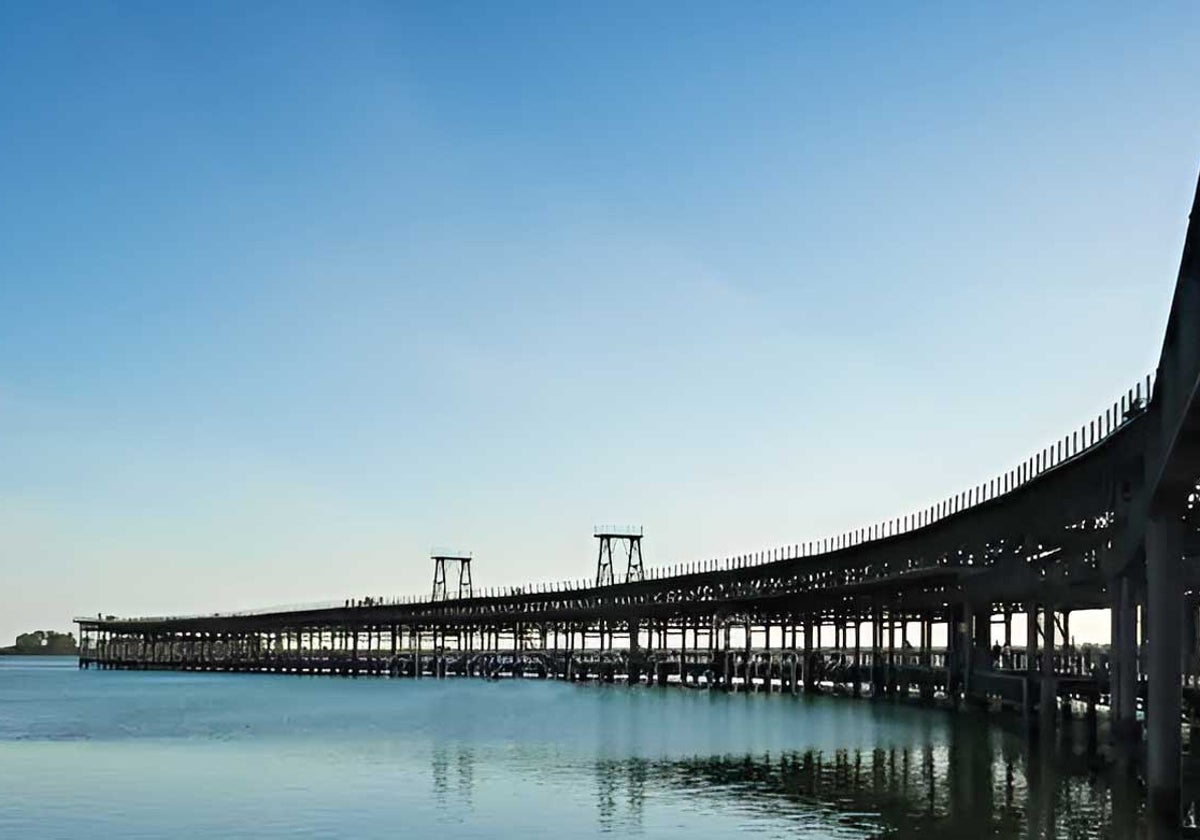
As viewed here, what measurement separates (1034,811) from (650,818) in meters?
11.4

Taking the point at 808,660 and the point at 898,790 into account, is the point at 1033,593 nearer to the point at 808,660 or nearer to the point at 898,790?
the point at 898,790

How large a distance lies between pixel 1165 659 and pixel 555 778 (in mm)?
25070

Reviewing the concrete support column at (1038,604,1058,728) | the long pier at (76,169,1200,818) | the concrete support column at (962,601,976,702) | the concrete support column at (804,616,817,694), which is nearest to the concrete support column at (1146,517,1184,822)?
the long pier at (76,169,1200,818)

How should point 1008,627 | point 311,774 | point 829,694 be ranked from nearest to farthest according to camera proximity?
point 311,774 < point 829,694 < point 1008,627

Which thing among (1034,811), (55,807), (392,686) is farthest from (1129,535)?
(392,686)

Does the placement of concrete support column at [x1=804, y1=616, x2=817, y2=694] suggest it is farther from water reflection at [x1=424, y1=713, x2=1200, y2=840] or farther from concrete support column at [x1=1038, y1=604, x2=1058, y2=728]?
water reflection at [x1=424, y1=713, x2=1200, y2=840]

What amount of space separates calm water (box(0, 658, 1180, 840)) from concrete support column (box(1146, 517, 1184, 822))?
4.92 feet

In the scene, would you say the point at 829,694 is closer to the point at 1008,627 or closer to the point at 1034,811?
the point at 1008,627

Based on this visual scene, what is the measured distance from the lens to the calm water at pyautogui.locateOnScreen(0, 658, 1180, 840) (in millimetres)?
42844

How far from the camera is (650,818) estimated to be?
→ 1735 inches

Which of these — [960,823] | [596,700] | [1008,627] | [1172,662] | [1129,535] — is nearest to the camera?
[1172,662]

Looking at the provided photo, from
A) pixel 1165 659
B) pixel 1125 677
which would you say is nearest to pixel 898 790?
pixel 1125 677

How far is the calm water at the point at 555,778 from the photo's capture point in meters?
42.8

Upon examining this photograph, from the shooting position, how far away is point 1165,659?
→ 1506 inches
